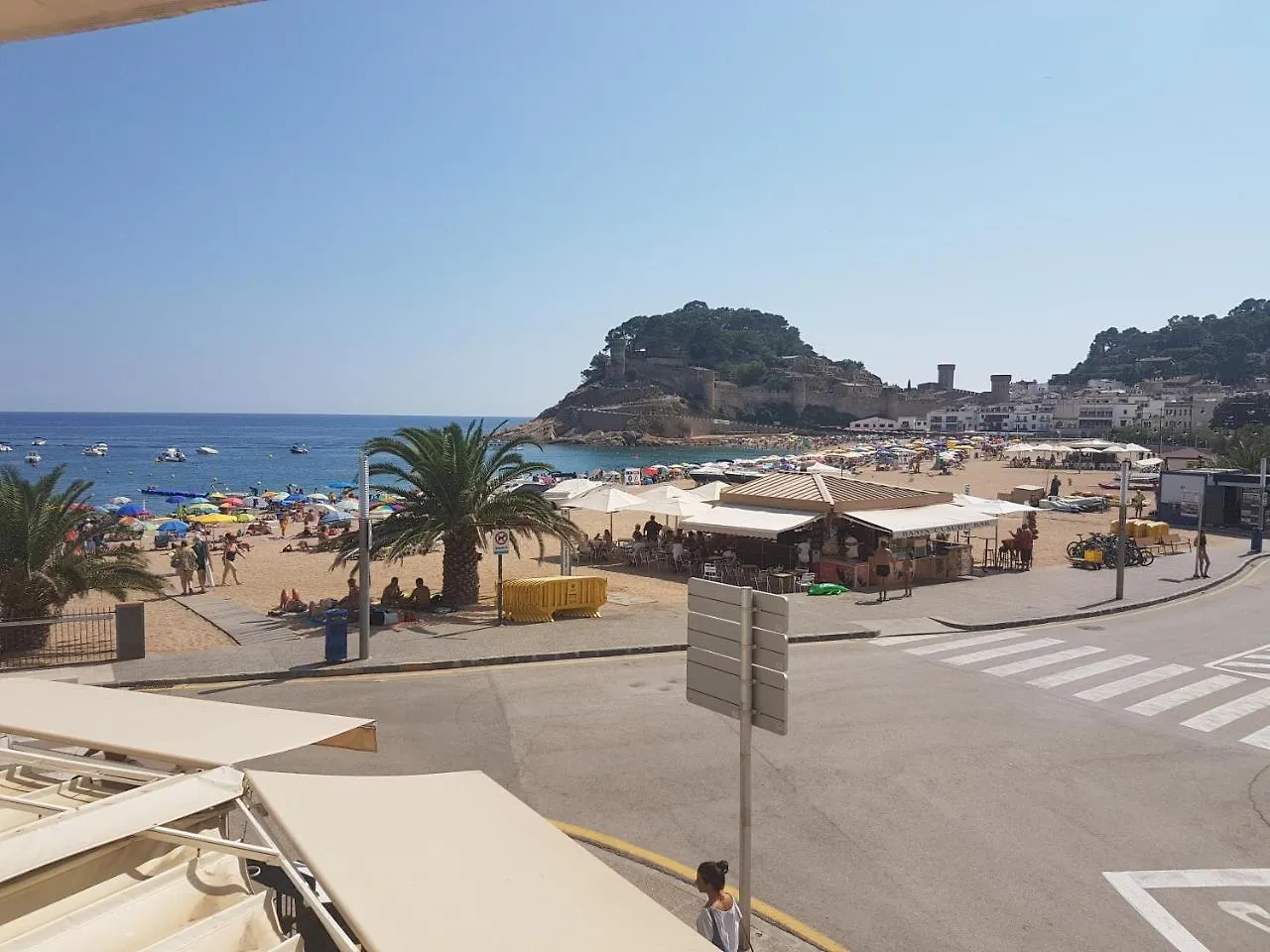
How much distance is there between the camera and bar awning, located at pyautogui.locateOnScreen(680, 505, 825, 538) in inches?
781

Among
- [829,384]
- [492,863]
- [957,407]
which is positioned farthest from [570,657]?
[957,407]

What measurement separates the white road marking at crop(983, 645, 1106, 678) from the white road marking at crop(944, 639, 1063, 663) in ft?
1.31

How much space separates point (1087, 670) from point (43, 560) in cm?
1636

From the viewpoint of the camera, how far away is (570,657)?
527 inches

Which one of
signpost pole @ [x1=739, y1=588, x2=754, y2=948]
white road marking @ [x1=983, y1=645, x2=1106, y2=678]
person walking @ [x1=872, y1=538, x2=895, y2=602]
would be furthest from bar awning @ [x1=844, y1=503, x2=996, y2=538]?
signpost pole @ [x1=739, y1=588, x2=754, y2=948]

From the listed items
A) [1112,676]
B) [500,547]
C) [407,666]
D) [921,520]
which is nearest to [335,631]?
[407,666]

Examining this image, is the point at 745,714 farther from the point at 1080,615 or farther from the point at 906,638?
the point at 1080,615

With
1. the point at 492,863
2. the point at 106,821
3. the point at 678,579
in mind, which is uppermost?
the point at 106,821

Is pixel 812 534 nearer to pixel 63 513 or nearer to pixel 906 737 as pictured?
pixel 906 737

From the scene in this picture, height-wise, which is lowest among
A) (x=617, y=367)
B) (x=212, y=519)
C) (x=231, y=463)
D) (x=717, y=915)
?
(x=231, y=463)

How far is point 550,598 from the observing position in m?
15.9

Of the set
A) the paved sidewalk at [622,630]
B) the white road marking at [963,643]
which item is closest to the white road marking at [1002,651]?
the white road marking at [963,643]

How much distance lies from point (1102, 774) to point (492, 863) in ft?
25.7

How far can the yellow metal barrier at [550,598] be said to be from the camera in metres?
15.7
